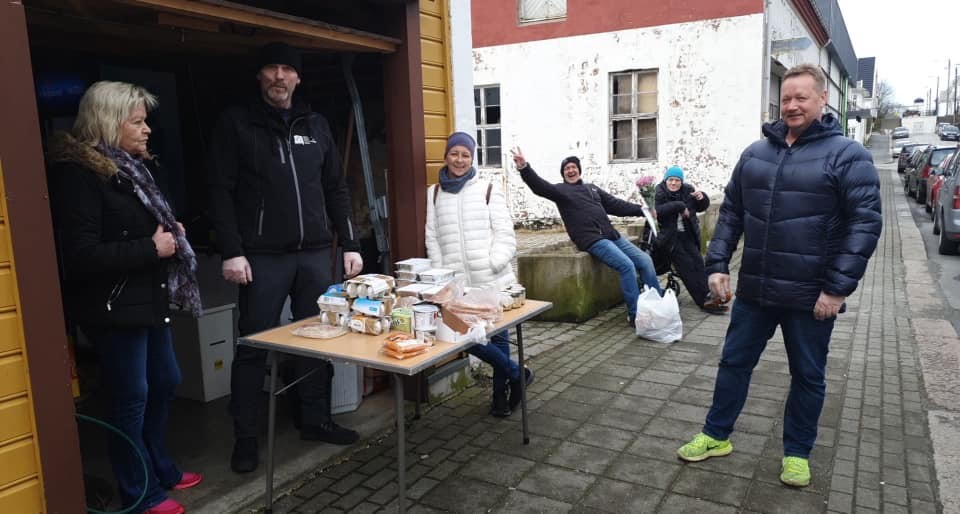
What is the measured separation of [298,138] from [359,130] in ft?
2.30

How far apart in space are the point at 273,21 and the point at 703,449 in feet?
9.85

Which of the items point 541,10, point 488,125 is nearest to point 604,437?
point 541,10

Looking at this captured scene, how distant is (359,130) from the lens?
411cm

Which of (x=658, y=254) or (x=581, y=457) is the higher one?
(x=658, y=254)

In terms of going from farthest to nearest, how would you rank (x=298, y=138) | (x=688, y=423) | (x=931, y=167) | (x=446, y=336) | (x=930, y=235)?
(x=931, y=167)
(x=930, y=235)
(x=688, y=423)
(x=298, y=138)
(x=446, y=336)

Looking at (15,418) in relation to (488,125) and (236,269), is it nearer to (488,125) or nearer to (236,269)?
(236,269)

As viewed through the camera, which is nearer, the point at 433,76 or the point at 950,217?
the point at 433,76

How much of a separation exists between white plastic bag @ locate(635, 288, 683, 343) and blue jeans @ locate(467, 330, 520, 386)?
80.6 inches

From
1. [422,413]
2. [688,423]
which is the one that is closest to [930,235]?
[688,423]

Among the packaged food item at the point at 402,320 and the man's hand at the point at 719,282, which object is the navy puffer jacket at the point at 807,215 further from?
the packaged food item at the point at 402,320

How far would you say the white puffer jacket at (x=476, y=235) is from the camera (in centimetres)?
388

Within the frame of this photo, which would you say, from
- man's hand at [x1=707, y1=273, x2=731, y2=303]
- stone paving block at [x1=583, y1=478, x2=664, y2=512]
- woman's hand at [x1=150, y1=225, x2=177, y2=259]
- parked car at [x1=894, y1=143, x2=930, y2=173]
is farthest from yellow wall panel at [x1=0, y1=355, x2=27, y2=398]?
parked car at [x1=894, y1=143, x2=930, y2=173]

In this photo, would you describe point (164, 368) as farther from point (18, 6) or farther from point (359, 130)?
point (359, 130)

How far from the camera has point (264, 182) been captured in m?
3.35
